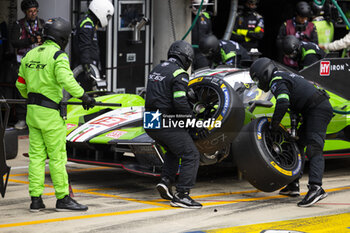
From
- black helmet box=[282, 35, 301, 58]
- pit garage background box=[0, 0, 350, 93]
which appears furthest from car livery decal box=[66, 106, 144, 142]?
pit garage background box=[0, 0, 350, 93]

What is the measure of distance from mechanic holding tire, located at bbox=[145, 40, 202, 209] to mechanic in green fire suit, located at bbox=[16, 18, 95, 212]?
2.47ft

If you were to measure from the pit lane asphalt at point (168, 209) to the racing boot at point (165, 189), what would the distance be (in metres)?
0.08

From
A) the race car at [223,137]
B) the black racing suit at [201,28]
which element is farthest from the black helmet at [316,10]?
the race car at [223,137]

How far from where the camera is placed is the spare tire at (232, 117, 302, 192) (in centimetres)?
801

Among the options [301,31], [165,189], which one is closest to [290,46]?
[301,31]

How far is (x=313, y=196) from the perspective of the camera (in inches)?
312

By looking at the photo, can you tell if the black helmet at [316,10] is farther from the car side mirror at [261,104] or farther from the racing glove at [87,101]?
the racing glove at [87,101]

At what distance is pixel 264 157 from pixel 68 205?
2.15 meters

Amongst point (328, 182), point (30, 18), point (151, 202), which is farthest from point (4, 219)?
point (30, 18)

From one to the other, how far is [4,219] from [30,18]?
20.3 ft

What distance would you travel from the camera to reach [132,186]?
8.98 m

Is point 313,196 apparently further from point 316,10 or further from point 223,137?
→ point 316,10

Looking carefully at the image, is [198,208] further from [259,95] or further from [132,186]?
[259,95]

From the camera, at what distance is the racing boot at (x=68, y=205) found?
24.5ft
